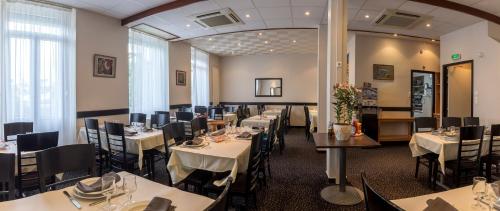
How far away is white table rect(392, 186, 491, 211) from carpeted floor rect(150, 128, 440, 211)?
169 cm

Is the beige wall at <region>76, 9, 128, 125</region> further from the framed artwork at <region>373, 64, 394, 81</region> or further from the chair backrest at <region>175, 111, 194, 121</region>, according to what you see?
the framed artwork at <region>373, 64, 394, 81</region>

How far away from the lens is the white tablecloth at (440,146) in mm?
3200

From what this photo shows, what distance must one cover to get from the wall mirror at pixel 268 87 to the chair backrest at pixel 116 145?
7.25 m

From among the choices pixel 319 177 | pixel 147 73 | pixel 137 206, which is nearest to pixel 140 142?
pixel 137 206

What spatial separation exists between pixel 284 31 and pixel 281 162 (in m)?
3.46

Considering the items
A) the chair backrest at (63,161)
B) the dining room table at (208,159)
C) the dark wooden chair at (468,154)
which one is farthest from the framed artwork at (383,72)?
the chair backrest at (63,161)

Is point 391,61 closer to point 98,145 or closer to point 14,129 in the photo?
point 98,145

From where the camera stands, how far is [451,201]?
1.32 meters

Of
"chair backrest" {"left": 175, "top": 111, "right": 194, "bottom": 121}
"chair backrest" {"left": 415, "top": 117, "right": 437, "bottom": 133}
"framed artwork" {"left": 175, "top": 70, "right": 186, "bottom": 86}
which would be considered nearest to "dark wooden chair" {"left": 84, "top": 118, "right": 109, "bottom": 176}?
"chair backrest" {"left": 175, "top": 111, "right": 194, "bottom": 121}

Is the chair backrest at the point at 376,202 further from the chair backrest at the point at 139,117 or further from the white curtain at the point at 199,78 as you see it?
the white curtain at the point at 199,78

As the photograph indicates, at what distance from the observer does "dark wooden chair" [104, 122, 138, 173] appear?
11.0 feet

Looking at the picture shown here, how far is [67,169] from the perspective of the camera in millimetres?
1785

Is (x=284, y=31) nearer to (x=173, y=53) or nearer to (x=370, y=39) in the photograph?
(x=370, y=39)

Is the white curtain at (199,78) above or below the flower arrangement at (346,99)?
above
